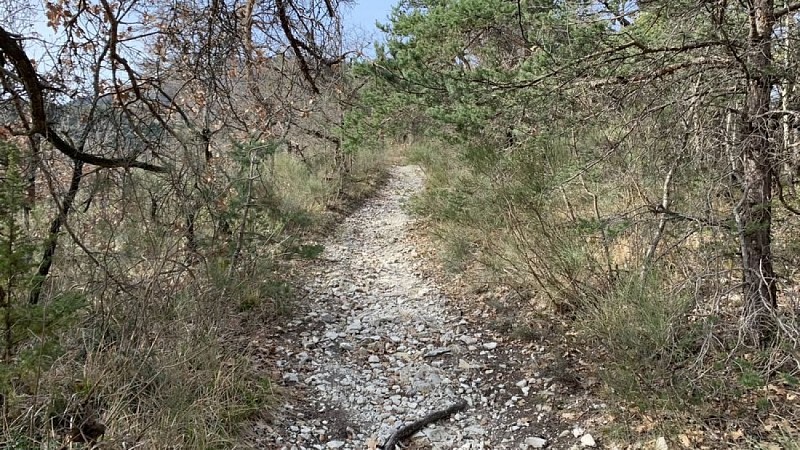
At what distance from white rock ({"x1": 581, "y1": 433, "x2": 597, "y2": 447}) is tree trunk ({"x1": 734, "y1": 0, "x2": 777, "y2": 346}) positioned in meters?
1.12

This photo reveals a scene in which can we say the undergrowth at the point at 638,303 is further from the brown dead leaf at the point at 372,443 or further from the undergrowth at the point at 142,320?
the undergrowth at the point at 142,320

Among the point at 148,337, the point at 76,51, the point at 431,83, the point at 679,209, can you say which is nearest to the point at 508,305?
the point at 679,209

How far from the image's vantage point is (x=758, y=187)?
298cm

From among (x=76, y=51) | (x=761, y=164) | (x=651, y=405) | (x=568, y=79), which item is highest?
(x=76, y=51)

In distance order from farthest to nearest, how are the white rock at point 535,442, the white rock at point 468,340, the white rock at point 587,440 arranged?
the white rock at point 468,340, the white rock at point 535,442, the white rock at point 587,440

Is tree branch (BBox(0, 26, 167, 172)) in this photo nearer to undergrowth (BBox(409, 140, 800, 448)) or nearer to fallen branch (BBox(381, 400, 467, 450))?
fallen branch (BBox(381, 400, 467, 450))

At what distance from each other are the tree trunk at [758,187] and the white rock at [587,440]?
44.1 inches

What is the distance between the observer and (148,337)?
314 centimetres

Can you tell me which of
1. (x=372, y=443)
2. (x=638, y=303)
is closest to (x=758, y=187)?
(x=638, y=303)

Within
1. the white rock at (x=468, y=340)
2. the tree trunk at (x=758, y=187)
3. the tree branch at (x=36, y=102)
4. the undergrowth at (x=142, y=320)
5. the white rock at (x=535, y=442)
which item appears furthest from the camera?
the white rock at (x=468, y=340)

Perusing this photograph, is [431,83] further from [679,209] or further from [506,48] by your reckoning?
[679,209]

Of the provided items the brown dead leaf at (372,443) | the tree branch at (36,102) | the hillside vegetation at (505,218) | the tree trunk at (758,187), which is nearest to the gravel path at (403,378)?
the brown dead leaf at (372,443)

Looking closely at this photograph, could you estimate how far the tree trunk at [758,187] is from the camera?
283 cm

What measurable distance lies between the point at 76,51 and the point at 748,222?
4.46 m
